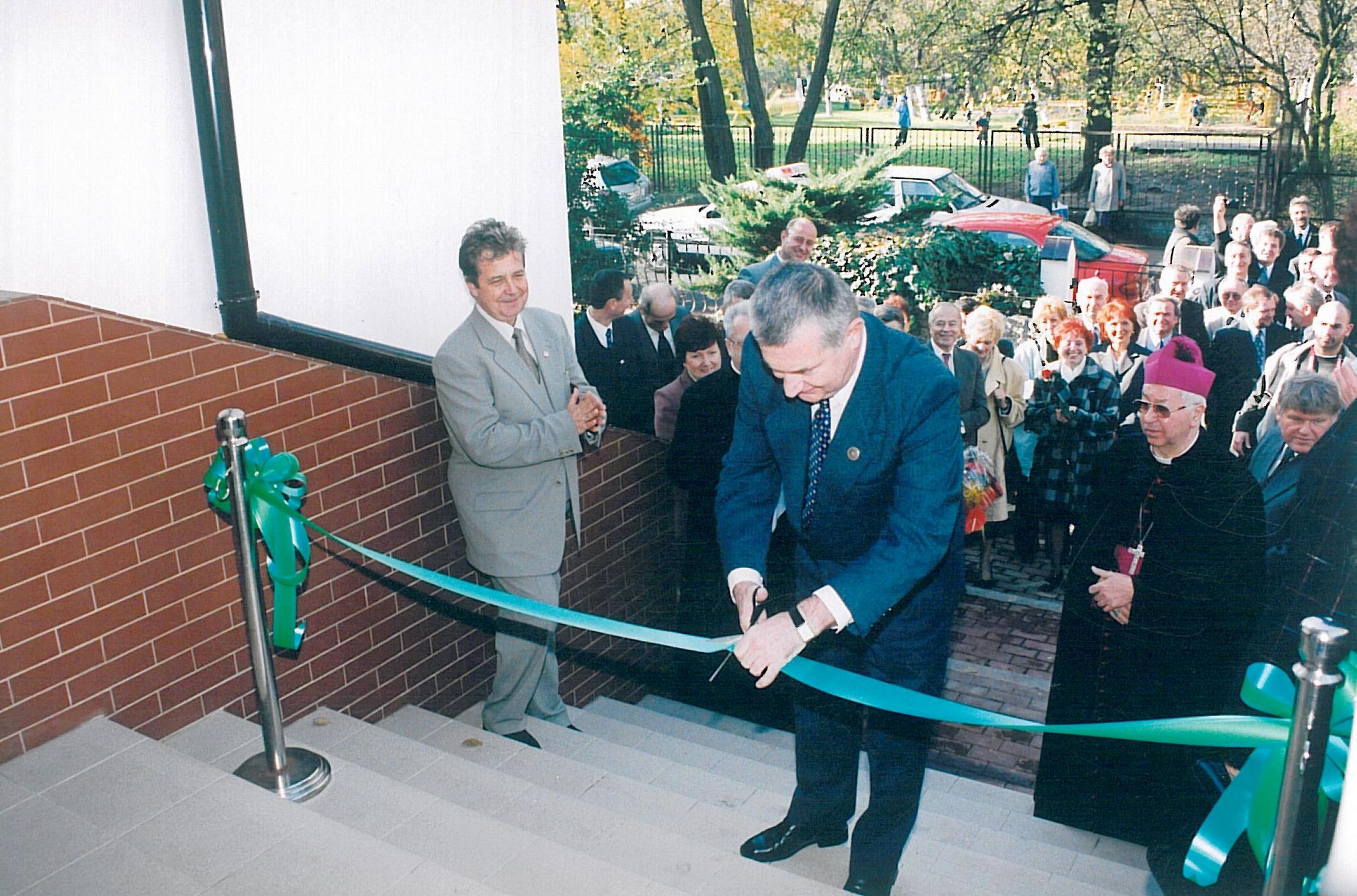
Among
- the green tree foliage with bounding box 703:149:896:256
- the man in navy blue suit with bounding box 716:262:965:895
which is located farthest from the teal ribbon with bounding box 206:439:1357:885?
the green tree foliage with bounding box 703:149:896:256

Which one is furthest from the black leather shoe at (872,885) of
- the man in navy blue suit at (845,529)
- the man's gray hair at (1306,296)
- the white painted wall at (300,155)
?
the man's gray hair at (1306,296)

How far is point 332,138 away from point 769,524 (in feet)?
8.35

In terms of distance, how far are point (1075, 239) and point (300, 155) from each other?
3339 millimetres

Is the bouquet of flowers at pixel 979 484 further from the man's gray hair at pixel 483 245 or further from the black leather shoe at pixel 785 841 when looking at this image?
the man's gray hair at pixel 483 245

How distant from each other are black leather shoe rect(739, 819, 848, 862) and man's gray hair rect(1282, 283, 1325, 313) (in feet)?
9.52

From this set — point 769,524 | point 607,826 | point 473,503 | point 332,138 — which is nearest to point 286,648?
point 473,503

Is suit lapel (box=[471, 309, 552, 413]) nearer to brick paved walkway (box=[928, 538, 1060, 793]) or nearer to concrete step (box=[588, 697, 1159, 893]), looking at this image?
concrete step (box=[588, 697, 1159, 893])

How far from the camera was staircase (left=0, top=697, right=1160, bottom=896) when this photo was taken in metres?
2.82

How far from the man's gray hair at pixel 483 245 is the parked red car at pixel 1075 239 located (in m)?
2.19

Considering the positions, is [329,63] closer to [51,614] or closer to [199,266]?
[199,266]

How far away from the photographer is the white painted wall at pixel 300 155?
3.70 meters

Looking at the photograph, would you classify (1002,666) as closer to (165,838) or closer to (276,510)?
(276,510)

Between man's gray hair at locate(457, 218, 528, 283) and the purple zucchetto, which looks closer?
the purple zucchetto

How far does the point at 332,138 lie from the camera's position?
4680mm
